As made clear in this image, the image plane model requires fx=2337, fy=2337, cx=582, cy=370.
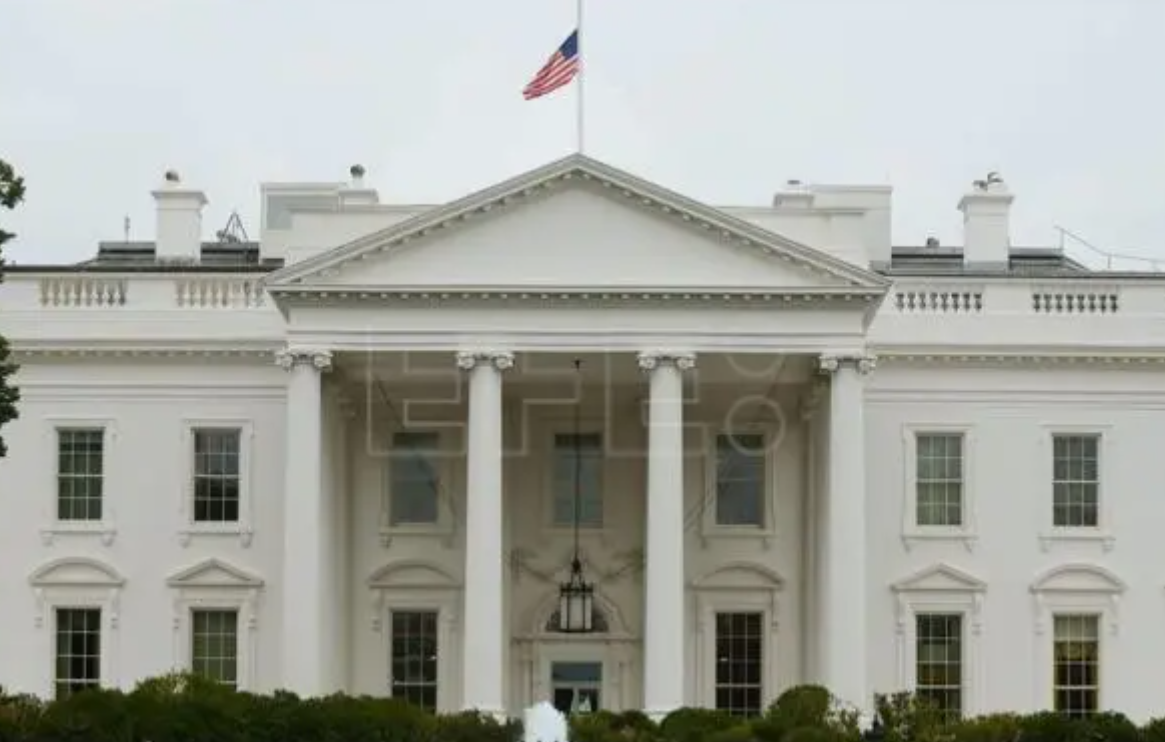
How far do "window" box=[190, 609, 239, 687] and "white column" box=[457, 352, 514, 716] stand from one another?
19.7 feet

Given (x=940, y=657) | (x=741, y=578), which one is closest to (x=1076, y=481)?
(x=940, y=657)

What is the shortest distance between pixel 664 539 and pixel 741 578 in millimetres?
5083

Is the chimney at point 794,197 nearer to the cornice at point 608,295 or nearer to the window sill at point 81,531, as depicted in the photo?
the cornice at point 608,295

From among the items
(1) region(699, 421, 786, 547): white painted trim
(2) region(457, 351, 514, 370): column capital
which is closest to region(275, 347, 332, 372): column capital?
(2) region(457, 351, 514, 370): column capital

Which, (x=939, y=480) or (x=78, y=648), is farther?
(x=939, y=480)

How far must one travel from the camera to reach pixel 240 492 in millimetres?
44219

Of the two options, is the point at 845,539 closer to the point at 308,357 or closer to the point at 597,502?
the point at 597,502

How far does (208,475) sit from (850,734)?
15.7 metres

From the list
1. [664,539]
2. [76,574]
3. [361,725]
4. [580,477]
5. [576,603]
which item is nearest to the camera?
[361,725]

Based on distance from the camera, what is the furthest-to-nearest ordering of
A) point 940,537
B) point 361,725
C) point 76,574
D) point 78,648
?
point 940,537
point 78,648
point 76,574
point 361,725

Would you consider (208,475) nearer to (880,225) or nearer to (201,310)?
(201,310)

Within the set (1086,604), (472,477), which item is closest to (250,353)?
(472,477)

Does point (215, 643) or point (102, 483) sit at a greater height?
point (102, 483)

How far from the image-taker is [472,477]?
40344 millimetres
